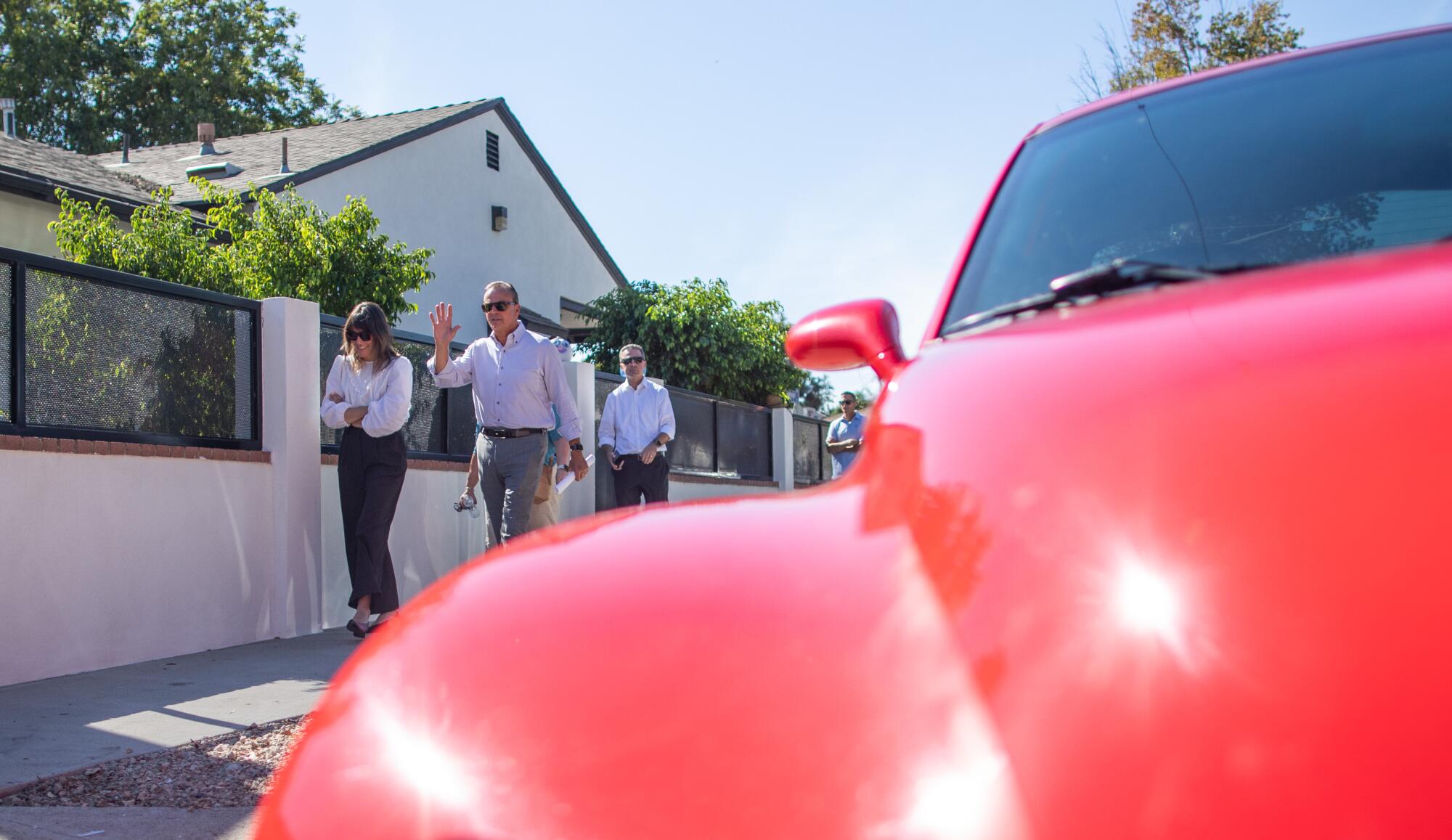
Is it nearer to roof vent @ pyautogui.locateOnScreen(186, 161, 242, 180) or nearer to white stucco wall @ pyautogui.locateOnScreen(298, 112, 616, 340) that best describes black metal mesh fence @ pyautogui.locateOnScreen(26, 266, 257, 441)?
white stucco wall @ pyautogui.locateOnScreen(298, 112, 616, 340)

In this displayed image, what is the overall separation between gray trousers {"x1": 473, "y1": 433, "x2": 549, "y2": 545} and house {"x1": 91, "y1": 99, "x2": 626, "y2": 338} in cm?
1353

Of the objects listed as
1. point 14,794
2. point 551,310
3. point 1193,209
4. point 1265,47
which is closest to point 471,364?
point 14,794

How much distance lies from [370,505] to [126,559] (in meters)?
1.31

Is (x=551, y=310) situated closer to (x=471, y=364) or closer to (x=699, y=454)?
(x=699, y=454)

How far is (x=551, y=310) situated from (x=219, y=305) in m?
18.7

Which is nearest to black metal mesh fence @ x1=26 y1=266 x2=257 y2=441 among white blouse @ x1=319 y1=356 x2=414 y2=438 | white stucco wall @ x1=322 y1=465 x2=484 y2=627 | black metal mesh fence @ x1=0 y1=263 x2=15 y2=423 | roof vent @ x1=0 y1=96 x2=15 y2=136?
Answer: black metal mesh fence @ x1=0 y1=263 x2=15 y2=423

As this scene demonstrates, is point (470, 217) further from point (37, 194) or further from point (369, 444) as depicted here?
point (369, 444)

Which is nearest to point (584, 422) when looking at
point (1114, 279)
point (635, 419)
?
point (635, 419)

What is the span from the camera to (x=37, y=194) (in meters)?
15.1

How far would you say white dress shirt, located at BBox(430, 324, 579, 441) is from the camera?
6715 millimetres

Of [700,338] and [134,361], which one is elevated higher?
[700,338]

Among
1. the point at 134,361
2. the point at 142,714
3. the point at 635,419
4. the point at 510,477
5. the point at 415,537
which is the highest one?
the point at 134,361

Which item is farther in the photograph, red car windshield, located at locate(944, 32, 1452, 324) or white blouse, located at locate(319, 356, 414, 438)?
white blouse, located at locate(319, 356, 414, 438)

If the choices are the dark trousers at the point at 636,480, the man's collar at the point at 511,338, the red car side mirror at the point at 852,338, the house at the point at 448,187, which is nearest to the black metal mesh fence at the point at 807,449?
the house at the point at 448,187
